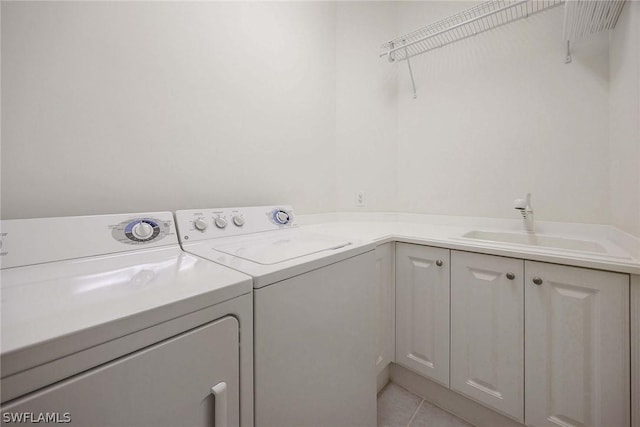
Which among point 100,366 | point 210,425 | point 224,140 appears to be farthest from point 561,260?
point 224,140

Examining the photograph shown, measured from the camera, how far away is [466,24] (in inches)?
64.3

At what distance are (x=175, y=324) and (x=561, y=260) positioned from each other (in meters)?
1.38

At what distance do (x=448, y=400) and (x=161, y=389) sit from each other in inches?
61.6

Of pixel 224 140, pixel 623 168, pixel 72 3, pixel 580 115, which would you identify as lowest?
pixel 623 168

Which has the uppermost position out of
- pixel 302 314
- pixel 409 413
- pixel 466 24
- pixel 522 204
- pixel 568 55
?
pixel 466 24

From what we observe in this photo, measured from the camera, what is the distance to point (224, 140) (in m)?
1.41

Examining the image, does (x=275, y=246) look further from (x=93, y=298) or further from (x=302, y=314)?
(x=93, y=298)

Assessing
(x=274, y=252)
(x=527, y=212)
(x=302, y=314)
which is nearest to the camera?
(x=302, y=314)

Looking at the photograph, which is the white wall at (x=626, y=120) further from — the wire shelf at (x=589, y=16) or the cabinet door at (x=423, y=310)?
the cabinet door at (x=423, y=310)

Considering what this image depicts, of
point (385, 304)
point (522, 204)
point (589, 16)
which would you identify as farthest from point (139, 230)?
point (589, 16)

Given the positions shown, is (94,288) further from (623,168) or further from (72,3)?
(623,168)

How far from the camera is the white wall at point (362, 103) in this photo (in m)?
2.13

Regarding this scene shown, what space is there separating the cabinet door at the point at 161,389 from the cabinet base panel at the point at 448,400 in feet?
4.32

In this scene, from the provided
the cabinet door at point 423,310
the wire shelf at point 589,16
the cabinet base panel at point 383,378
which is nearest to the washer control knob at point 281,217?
the cabinet door at point 423,310
